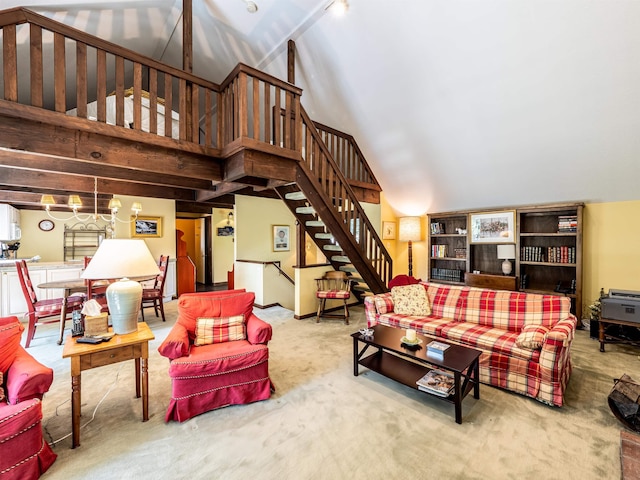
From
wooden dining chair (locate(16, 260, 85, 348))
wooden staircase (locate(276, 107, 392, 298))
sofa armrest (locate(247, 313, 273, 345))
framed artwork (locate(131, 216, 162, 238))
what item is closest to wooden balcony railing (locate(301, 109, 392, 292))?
wooden staircase (locate(276, 107, 392, 298))

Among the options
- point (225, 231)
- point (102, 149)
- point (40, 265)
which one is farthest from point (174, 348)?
point (225, 231)

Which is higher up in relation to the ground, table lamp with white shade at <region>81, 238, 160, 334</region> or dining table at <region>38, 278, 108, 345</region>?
table lamp with white shade at <region>81, 238, 160, 334</region>

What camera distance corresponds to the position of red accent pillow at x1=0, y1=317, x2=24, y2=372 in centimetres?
187

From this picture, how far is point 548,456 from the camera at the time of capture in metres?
1.81

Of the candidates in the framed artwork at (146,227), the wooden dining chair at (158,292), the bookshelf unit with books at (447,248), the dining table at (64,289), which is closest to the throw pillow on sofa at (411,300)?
the bookshelf unit with books at (447,248)

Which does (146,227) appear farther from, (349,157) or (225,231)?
(349,157)

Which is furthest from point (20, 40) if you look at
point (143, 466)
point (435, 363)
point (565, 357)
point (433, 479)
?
point (565, 357)

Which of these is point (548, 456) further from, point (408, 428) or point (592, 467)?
point (408, 428)

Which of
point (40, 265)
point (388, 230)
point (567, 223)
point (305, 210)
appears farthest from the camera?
Answer: point (388, 230)

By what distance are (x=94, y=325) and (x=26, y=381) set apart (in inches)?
19.6

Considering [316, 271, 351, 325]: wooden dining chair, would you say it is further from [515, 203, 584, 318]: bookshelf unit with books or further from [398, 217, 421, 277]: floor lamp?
[515, 203, 584, 318]: bookshelf unit with books

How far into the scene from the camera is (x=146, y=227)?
19.5 ft

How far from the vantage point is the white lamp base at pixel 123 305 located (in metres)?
2.19

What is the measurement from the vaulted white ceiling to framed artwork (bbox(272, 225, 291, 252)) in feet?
8.03
